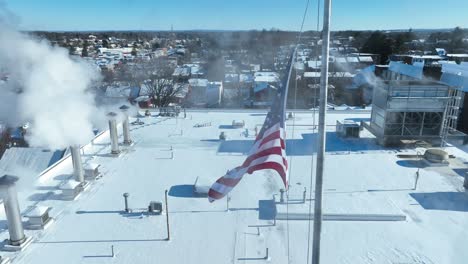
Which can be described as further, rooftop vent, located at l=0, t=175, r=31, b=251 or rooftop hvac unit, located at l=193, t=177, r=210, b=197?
rooftop hvac unit, located at l=193, t=177, r=210, b=197

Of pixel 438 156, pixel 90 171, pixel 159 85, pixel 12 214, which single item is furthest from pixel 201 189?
pixel 159 85

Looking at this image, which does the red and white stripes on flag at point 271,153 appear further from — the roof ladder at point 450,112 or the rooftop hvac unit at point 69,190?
the roof ladder at point 450,112

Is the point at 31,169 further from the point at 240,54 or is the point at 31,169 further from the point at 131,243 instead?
the point at 240,54

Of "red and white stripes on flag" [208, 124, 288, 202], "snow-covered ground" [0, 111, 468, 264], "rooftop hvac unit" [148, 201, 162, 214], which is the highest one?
"red and white stripes on flag" [208, 124, 288, 202]

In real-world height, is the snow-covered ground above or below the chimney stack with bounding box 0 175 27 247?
below

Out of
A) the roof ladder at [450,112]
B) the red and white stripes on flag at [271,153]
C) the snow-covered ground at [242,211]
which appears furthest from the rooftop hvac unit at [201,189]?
the roof ladder at [450,112]

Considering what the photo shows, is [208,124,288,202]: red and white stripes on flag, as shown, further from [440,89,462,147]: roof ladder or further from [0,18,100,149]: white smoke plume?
[440,89,462,147]: roof ladder

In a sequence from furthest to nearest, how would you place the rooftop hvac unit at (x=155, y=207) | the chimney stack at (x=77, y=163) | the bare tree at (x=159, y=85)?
the bare tree at (x=159, y=85) → the chimney stack at (x=77, y=163) → the rooftop hvac unit at (x=155, y=207)

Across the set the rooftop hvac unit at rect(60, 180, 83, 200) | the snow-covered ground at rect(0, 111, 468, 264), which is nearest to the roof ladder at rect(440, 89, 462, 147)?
the snow-covered ground at rect(0, 111, 468, 264)
